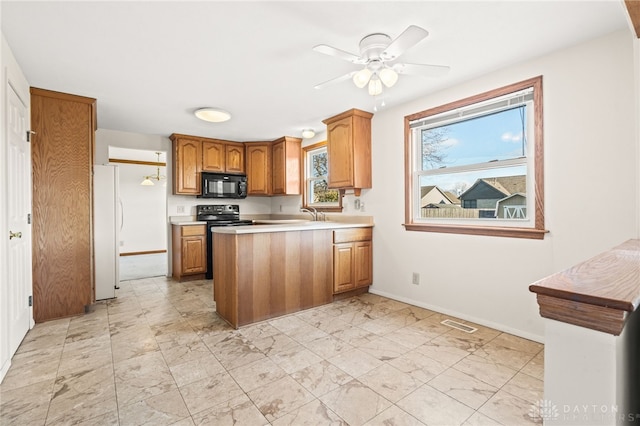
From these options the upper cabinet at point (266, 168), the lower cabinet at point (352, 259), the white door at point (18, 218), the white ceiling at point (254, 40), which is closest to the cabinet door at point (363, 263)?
the lower cabinet at point (352, 259)

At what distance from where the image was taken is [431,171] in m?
3.24

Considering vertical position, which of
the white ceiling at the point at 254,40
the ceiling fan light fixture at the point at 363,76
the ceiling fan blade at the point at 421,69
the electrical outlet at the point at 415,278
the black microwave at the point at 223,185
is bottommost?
the electrical outlet at the point at 415,278

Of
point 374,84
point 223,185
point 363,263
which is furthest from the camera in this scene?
→ point 223,185

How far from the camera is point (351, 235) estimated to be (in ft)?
11.9

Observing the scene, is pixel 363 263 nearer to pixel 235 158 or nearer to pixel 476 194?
pixel 476 194

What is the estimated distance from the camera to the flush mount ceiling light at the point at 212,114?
3463mm

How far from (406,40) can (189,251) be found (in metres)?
4.07

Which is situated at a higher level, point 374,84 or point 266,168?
point 374,84

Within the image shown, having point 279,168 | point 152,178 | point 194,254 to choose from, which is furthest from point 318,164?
point 152,178

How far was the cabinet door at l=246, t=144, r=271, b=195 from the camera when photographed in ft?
17.6

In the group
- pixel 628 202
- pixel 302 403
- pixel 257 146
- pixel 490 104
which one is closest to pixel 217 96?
pixel 257 146

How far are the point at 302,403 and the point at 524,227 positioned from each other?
220 cm

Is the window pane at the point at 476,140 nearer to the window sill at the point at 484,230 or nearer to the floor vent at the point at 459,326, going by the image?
the window sill at the point at 484,230

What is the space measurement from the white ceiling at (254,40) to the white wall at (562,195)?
0.14 metres
